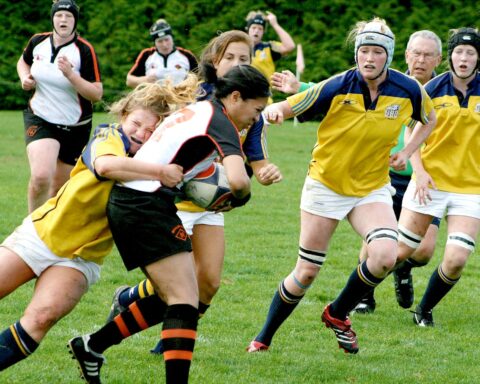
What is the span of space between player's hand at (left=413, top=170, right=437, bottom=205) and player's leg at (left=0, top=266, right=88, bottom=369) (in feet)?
9.25

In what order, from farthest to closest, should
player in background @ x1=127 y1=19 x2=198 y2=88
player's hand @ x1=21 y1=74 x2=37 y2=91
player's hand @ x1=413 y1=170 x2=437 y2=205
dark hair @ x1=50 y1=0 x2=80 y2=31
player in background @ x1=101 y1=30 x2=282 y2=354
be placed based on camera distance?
1. player in background @ x1=127 y1=19 x2=198 y2=88
2. dark hair @ x1=50 y1=0 x2=80 y2=31
3. player's hand @ x1=21 y1=74 x2=37 y2=91
4. player's hand @ x1=413 y1=170 x2=437 y2=205
5. player in background @ x1=101 y1=30 x2=282 y2=354

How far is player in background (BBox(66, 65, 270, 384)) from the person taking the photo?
448cm

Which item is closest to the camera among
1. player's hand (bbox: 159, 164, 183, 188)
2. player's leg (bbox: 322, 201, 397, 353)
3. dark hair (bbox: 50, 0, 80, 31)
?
player's hand (bbox: 159, 164, 183, 188)

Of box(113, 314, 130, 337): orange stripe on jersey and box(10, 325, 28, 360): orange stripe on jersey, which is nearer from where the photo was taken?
box(10, 325, 28, 360): orange stripe on jersey

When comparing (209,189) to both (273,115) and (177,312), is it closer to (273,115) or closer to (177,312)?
(177,312)

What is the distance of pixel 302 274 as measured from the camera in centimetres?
595

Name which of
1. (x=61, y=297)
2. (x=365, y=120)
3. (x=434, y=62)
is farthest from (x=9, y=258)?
(x=434, y=62)

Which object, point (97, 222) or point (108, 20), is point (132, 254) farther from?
point (108, 20)

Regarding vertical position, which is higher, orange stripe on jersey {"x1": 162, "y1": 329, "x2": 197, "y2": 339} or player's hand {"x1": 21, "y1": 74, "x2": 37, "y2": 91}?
orange stripe on jersey {"x1": 162, "y1": 329, "x2": 197, "y2": 339}

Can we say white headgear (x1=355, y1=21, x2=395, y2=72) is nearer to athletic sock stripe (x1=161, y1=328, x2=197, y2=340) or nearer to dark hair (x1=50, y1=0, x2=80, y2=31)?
athletic sock stripe (x1=161, y1=328, x2=197, y2=340)

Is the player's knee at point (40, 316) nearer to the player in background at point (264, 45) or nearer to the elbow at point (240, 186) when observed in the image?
the elbow at point (240, 186)

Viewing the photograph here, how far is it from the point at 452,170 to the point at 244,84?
2.64 meters

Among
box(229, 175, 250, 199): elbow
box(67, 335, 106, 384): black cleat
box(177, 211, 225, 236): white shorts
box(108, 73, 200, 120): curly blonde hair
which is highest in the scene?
box(108, 73, 200, 120): curly blonde hair

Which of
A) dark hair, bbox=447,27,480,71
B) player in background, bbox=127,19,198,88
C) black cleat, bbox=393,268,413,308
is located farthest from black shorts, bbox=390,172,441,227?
player in background, bbox=127,19,198,88
